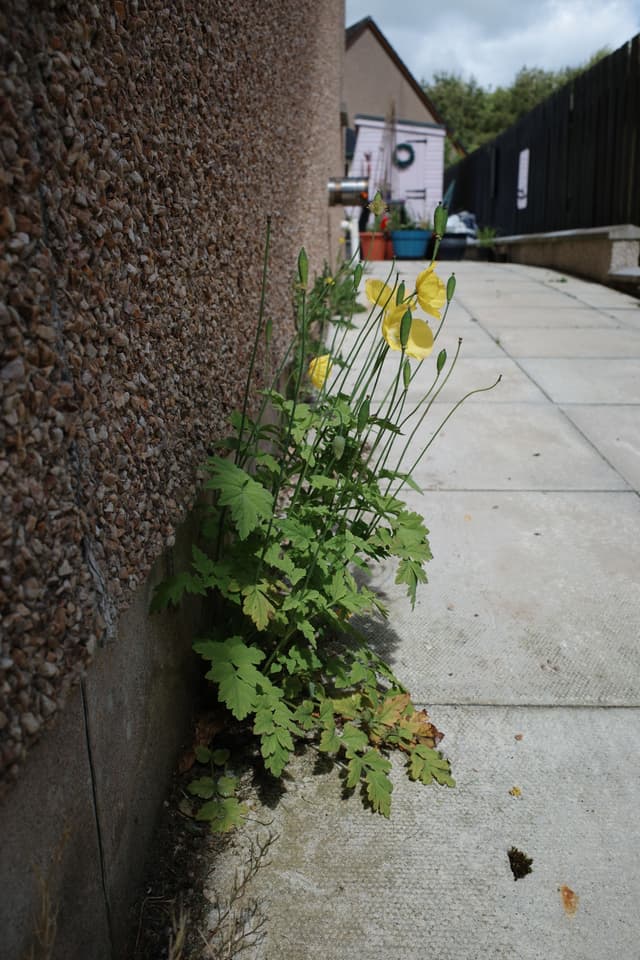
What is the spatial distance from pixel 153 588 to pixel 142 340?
1.68 feet

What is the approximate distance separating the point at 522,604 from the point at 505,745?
2.25 feet

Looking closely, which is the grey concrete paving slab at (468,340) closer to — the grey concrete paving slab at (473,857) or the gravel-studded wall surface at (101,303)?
the gravel-studded wall surface at (101,303)

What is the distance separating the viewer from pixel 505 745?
205 centimetres

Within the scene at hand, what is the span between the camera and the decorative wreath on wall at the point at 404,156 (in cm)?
2123

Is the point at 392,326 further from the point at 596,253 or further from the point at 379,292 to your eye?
the point at 596,253

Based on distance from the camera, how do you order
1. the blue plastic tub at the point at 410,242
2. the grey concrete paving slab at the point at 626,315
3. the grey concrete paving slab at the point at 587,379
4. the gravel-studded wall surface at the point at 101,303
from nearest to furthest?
1. the gravel-studded wall surface at the point at 101,303
2. the grey concrete paving slab at the point at 587,379
3. the grey concrete paving slab at the point at 626,315
4. the blue plastic tub at the point at 410,242

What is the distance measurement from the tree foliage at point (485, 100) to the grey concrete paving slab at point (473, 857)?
51701mm

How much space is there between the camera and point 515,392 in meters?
4.83

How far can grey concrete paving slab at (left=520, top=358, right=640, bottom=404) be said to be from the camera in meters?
4.69

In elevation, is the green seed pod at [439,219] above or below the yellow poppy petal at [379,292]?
above

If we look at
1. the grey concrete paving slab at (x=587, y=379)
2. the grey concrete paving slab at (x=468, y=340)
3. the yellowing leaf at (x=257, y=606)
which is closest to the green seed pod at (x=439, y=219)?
the yellowing leaf at (x=257, y=606)

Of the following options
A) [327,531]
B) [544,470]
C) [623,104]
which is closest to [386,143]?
[623,104]

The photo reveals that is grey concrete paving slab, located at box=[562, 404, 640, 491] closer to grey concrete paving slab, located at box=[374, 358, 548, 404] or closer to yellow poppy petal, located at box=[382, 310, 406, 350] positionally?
grey concrete paving slab, located at box=[374, 358, 548, 404]

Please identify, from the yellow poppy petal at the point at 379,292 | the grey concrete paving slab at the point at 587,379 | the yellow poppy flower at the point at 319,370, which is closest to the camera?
the yellow poppy petal at the point at 379,292
